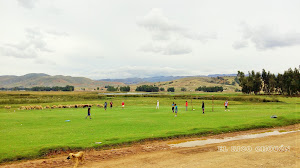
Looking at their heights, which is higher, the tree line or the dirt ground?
the tree line

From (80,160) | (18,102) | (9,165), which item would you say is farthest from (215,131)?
(18,102)

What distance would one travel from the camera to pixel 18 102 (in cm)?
8850

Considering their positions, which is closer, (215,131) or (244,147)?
(244,147)

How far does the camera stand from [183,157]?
16906 mm

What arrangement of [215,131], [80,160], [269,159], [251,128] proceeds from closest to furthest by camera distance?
[80,160]
[269,159]
[215,131]
[251,128]

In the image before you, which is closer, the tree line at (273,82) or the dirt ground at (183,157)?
the dirt ground at (183,157)

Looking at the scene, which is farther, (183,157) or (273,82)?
(273,82)

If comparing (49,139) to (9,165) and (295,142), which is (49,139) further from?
(295,142)

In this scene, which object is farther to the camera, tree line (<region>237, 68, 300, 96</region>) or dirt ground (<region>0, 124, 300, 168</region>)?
tree line (<region>237, 68, 300, 96</region>)

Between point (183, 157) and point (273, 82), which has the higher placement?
point (273, 82)

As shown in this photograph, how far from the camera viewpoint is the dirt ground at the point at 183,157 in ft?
50.0

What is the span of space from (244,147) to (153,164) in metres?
9.43

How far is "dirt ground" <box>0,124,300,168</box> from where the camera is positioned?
1523 centimetres

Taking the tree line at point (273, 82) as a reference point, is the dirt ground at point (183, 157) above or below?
below
